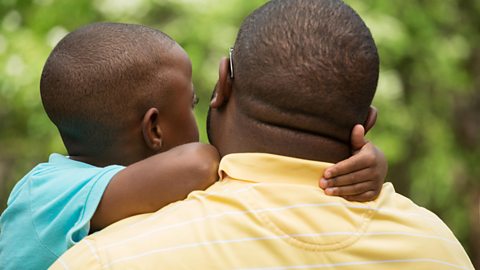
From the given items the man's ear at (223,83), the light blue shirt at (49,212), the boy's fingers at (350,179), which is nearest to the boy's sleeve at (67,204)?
the light blue shirt at (49,212)

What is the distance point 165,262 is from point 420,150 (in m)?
9.22

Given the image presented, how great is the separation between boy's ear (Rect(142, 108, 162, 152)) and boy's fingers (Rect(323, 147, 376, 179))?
883 millimetres

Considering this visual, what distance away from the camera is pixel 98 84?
2.90 meters

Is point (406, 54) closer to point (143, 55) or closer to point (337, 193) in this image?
point (143, 55)

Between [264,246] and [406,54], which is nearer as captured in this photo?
[264,246]

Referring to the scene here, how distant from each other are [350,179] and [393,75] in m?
7.54

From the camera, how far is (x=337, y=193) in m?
2.12

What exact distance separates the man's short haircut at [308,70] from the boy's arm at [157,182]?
11.6 inches

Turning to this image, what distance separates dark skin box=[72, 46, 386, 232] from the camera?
2213 mm

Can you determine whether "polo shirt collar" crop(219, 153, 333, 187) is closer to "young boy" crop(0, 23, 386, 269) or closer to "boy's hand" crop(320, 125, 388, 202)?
"boy's hand" crop(320, 125, 388, 202)

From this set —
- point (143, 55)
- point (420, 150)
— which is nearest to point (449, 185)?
point (420, 150)

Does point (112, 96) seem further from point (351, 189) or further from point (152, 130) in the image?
point (351, 189)

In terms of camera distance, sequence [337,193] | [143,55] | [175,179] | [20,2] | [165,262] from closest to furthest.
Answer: [165,262] < [337,193] < [175,179] < [143,55] < [20,2]

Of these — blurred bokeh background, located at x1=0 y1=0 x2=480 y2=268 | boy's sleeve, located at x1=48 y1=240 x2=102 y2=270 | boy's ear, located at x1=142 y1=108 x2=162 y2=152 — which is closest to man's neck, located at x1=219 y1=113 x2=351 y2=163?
boy's sleeve, located at x1=48 y1=240 x2=102 y2=270
